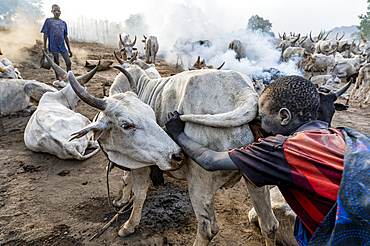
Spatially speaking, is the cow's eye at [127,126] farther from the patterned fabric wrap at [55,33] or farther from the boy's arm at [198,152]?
the patterned fabric wrap at [55,33]

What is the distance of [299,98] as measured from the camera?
1467 millimetres

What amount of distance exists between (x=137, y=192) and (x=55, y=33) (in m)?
7.36

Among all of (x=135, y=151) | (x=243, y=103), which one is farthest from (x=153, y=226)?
(x=243, y=103)

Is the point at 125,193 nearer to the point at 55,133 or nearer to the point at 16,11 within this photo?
the point at 55,133

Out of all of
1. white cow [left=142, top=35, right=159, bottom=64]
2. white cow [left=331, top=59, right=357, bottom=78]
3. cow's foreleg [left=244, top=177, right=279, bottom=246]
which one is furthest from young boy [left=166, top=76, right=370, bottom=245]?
white cow [left=331, top=59, right=357, bottom=78]

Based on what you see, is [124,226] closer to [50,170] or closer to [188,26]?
[50,170]

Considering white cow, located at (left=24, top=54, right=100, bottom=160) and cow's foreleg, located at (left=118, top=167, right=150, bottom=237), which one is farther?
white cow, located at (left=24, top=54, right=100, bottom=160)

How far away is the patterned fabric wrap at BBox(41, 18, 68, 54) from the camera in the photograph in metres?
7.35

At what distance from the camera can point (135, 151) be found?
81.4 inches

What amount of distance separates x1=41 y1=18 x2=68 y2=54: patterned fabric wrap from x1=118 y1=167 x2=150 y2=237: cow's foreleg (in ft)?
23.6

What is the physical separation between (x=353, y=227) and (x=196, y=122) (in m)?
1.25

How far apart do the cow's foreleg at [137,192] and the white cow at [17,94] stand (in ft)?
20.3

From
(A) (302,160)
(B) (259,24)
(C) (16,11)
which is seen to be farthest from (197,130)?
(B) (259,24)

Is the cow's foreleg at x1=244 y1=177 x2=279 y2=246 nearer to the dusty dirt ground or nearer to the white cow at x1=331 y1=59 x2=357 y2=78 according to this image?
the dusty dirt ground
